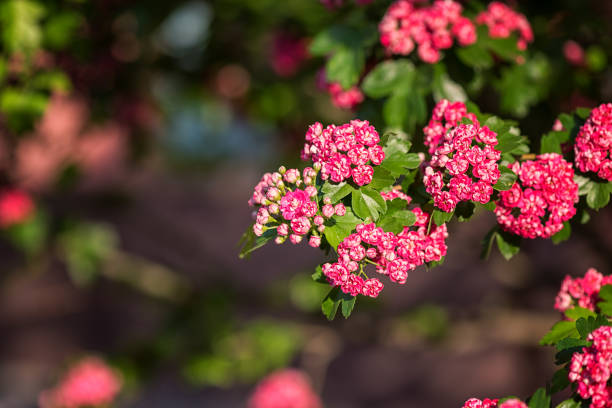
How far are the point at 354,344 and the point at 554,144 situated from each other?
461 cm

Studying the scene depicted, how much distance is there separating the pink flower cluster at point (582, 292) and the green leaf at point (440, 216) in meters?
0.36

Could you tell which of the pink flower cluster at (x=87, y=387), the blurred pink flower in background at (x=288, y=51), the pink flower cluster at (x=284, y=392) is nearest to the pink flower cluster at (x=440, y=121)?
the blurred pink flower in background at (x=288, y=51)

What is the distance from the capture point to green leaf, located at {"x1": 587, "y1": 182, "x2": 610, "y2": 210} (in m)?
1.15

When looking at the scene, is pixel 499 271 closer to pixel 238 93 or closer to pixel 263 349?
pixel 263 349

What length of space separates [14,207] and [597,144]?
8.67ft

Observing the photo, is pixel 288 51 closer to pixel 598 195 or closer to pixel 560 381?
pixel 598 195

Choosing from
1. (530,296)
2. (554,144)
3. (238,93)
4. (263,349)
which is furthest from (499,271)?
(554,144)

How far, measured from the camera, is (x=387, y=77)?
4.99ft

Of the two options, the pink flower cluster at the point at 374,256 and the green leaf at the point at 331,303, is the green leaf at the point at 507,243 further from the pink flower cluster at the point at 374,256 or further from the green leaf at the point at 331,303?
the green leaf at the point at 331,303

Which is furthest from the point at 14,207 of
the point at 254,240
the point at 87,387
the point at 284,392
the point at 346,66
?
the point at 254,240

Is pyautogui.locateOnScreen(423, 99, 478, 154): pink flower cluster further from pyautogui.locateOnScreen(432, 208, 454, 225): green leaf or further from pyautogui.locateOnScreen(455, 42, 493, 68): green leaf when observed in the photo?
pyautogui.locateOnScreen(455, 42, 493, 68): green leaf

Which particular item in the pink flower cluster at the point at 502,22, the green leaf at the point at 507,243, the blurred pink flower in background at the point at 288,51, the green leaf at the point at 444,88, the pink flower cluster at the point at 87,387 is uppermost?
the blurred pink flower in background at the point at 288,51

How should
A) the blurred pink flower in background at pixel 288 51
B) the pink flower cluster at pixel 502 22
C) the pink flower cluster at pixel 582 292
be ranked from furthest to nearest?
the blurred pink flower in background at pixel 288 51 < the pink flower cluster at pixel 502 22 < the pink flower cluster at pixel 582 292

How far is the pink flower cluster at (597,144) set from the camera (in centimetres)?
112
